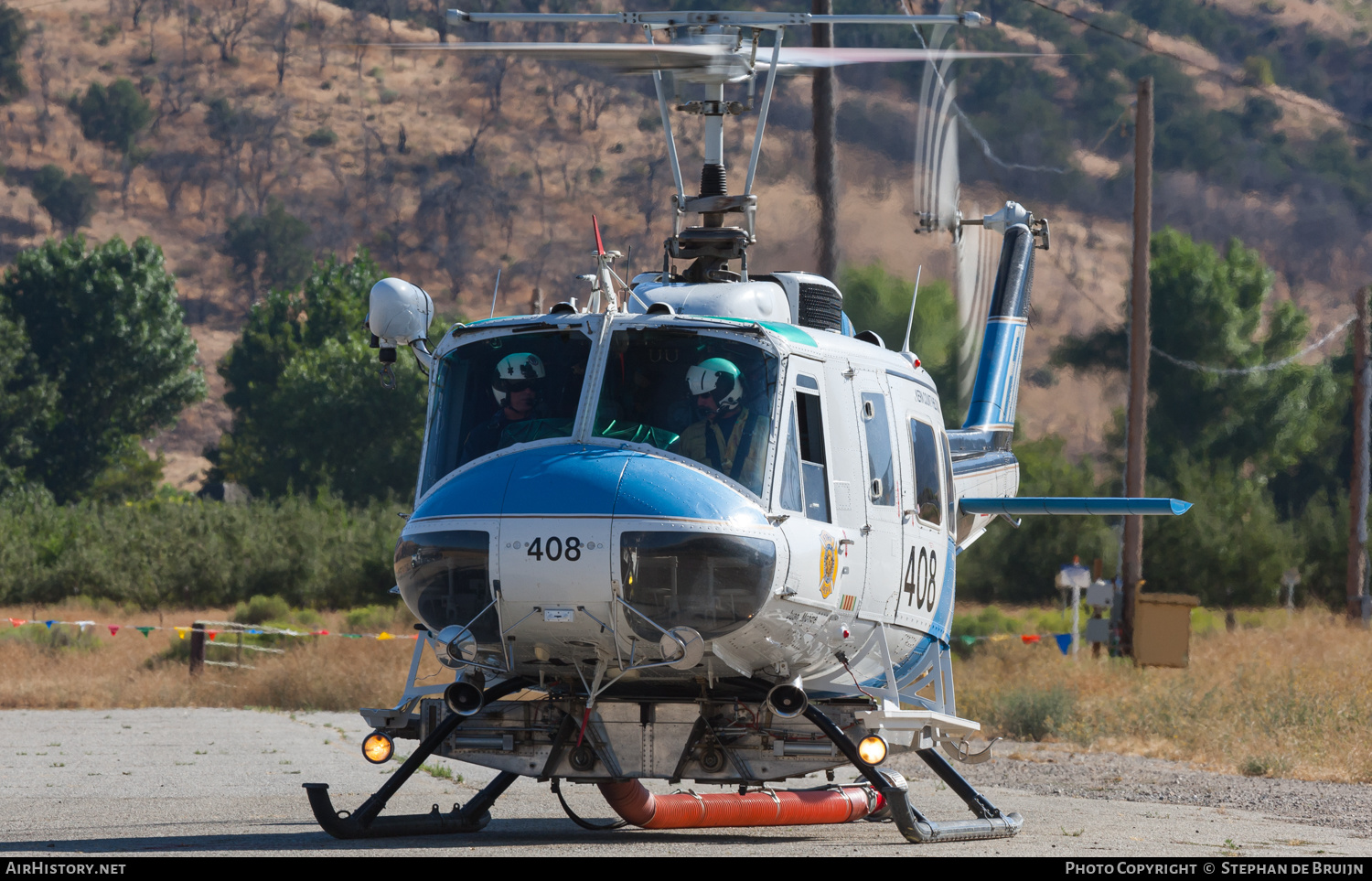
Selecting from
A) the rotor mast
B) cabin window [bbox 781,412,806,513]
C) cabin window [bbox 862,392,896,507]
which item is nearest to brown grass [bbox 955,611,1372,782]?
cabin window [bbox 862,392,896,507]

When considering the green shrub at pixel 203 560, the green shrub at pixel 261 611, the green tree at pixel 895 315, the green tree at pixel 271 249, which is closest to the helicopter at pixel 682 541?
the green tree at pixel 895 315

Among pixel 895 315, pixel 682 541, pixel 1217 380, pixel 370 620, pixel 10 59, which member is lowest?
pixel 370 620

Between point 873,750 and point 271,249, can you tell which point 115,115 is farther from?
point 873,750

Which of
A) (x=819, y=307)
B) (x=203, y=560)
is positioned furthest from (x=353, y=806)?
Answer: (x=203, y=560)

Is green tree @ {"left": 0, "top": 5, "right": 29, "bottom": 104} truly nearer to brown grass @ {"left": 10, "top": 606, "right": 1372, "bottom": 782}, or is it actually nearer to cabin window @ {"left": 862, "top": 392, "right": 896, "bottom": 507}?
brown grass @ {"left": 10, "top": 606, "right": 1372, "bottom": 782}

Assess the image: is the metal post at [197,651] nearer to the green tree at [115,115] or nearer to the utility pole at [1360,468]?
the utility pole at [1360,468]

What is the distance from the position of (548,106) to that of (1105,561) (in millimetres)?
72787

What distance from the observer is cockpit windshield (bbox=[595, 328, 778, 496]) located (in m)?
10.2

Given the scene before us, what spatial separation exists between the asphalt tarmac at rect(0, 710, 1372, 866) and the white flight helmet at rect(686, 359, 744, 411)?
2650 millimetres

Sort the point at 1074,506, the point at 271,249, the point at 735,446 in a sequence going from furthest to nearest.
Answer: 1. the point at 271,249
2. the point at 1074,506
3. the point at 735,446

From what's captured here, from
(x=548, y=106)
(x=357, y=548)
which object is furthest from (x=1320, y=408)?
(x=548, y=106)

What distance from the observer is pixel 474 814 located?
11.4 m

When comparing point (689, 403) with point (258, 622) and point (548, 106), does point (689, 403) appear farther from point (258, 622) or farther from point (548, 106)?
point (548, 106)

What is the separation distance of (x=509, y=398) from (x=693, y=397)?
115cm
